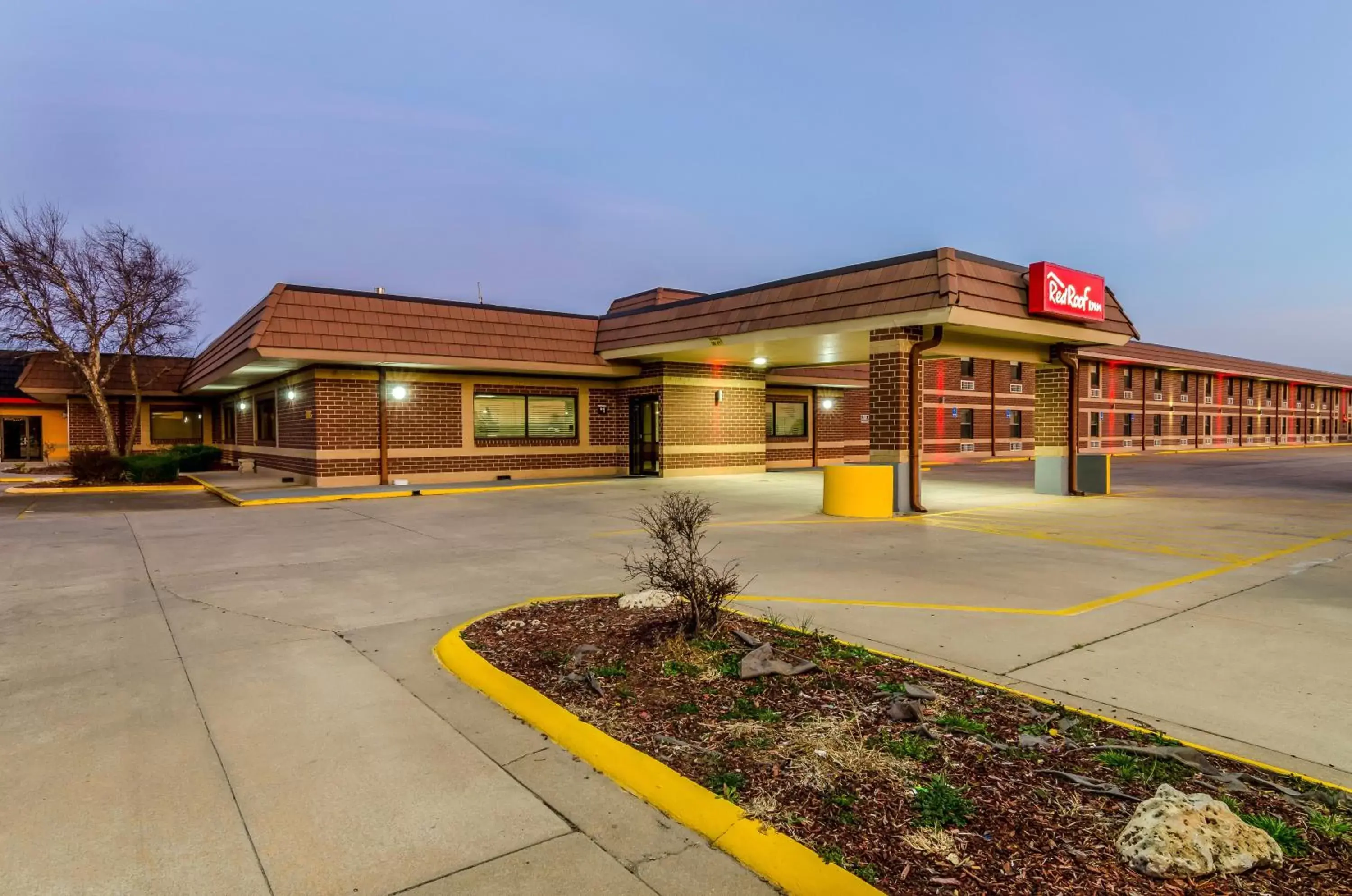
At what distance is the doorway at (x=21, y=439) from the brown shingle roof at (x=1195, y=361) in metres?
51.7

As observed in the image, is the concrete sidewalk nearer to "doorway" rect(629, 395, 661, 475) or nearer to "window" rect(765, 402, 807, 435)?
"doorway" rect(629, 395, 661, 475)

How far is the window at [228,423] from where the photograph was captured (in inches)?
1163

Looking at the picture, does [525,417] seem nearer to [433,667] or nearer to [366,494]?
[366,494]

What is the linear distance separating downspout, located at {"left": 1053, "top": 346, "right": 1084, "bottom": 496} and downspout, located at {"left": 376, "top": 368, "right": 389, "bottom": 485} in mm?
16891

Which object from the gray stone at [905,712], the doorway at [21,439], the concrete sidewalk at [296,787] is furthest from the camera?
the doorway at [21,439]

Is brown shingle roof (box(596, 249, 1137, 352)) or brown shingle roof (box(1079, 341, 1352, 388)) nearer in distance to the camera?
brown shingle roof (box(596, 249, 1137, 352))

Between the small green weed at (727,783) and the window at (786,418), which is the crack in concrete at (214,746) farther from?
the window at (786,418)

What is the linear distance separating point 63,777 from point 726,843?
328 cm

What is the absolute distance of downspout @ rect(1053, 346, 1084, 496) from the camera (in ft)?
54.9

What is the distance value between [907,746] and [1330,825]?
1.56m

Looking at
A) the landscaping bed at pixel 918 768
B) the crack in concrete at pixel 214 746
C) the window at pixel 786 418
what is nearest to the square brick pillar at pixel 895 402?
the landscaping bed at pixel 918 768

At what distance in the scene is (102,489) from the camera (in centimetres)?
1967

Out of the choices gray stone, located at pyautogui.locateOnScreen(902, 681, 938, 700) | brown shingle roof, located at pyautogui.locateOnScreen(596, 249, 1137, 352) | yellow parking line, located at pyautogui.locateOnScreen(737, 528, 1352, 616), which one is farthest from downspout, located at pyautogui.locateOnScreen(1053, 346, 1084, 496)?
gray stone, located at pyautogui.locateOnScreen(902, 681, 938, 700)

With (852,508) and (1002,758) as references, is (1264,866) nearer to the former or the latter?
(1002,758)
